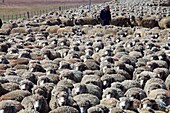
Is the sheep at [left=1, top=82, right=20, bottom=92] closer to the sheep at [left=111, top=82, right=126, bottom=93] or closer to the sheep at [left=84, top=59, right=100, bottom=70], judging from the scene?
the sheep at [left=111, top=82, right=126, bottom=93]

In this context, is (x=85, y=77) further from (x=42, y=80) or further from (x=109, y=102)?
(x=109, y=102)

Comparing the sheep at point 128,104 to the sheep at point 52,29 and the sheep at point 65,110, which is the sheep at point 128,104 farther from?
the sheep at point 52,29

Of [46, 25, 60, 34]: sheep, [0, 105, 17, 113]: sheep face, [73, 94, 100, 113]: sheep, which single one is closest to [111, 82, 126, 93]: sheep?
[73, 94, 100, 113]: sheep

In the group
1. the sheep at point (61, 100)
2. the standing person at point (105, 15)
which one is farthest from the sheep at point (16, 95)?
the standing person at point (105, 15)

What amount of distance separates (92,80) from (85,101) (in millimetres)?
1703

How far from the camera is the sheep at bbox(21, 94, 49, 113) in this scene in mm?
7749

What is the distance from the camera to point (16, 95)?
27.5 feet

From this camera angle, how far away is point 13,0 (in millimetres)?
63625

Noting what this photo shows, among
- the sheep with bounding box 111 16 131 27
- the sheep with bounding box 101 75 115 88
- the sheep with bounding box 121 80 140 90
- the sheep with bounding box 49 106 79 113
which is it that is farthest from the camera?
the sheep with bounding box 111 16 131 27

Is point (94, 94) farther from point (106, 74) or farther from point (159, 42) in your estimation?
point (159, 42)

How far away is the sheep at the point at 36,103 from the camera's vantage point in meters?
7.75

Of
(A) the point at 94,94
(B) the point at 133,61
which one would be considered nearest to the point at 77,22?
(B) the point at 133,61

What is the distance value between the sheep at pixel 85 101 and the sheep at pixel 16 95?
3.51ft

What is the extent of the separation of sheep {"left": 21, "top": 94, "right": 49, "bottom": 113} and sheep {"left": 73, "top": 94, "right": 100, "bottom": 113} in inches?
25.8
